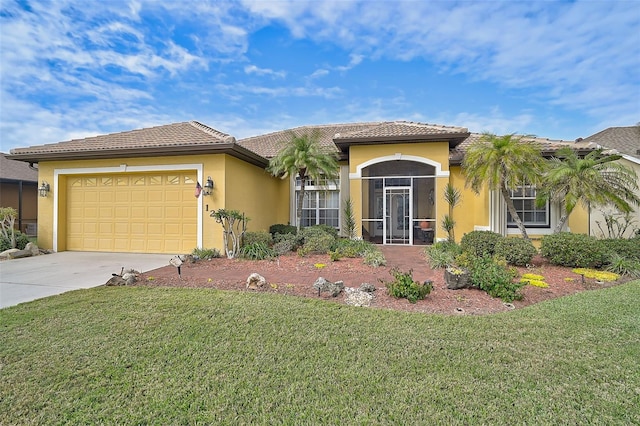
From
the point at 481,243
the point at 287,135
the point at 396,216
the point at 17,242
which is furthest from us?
the point at 287,135

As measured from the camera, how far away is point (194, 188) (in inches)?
439

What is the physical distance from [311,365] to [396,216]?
35.3 feet

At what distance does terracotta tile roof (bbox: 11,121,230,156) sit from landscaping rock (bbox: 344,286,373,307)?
7180mm

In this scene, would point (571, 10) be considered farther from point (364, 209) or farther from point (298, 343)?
point (298, 343)

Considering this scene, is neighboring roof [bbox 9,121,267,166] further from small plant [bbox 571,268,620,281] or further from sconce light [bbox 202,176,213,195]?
small plant [bbox 571,268,620,281]

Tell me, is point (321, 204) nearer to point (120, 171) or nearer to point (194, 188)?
point (194, 188)

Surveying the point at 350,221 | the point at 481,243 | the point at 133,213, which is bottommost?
the point at 481,243

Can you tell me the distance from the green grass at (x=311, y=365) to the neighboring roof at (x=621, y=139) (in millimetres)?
17259

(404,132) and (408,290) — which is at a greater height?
(404,132)

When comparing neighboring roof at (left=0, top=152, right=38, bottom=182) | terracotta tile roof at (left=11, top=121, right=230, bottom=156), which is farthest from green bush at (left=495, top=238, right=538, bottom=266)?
neighboring roof at (left=0, top=152, right=38, bottom=182)

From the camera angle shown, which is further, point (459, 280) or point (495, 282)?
point (459, 280)

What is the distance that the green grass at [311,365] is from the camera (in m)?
2.60

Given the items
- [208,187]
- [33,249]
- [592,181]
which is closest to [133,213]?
[208,187]

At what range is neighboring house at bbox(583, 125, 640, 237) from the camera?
11.5 m
